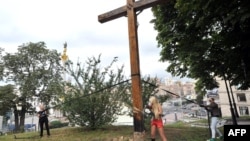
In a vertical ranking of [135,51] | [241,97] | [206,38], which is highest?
[206,38]

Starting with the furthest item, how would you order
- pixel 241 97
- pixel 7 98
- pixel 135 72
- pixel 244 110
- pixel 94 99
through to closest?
pixel 241 97 < pixel 244 110 < pixel 7 98 < pixel 94 99 < pixel 135 72

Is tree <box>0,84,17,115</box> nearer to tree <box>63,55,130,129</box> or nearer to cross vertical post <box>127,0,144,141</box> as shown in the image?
tree <box>63,55,130,129</box>

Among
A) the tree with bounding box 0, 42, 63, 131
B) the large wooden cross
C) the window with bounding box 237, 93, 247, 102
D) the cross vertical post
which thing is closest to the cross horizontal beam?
the large wooden cross

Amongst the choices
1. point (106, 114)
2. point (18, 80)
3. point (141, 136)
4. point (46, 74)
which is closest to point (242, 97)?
point (46, 74)

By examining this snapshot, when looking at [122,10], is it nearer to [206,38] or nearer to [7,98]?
[206,38]

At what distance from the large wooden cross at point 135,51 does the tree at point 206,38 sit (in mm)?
4246

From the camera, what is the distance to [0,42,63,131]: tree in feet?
165

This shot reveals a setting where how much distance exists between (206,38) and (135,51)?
11.2 meters

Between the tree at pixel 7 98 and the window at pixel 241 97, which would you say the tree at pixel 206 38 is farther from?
the window at pixel 241 97

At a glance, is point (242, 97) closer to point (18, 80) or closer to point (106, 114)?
point (18, 80)

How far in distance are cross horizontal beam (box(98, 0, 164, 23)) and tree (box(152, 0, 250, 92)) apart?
406 centimetres

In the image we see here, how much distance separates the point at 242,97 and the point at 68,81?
63.5 meters

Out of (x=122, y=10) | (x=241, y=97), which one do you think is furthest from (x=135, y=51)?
(x=241, y=97)

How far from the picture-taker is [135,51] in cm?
618
